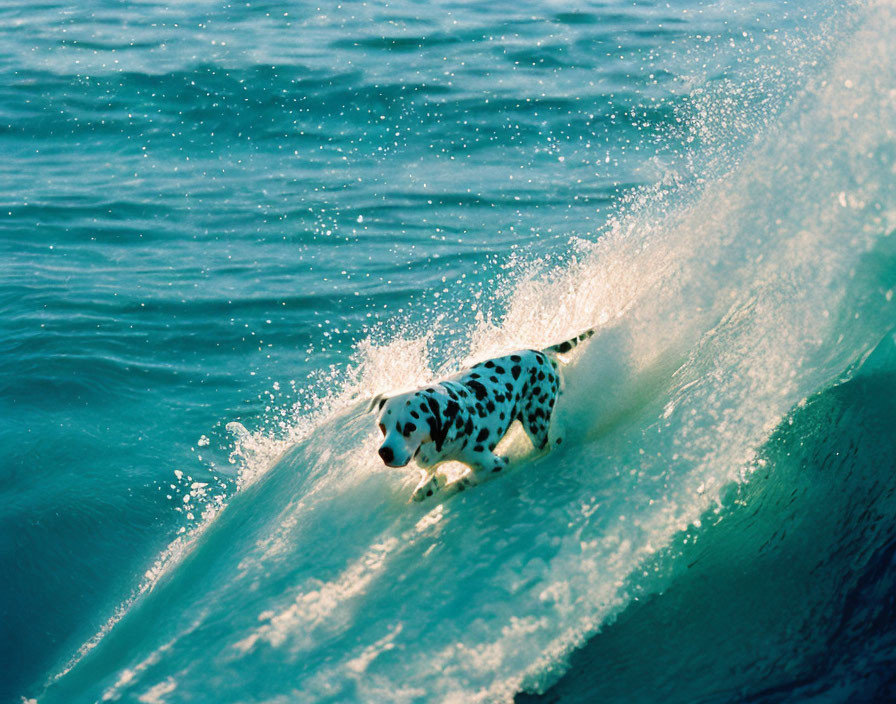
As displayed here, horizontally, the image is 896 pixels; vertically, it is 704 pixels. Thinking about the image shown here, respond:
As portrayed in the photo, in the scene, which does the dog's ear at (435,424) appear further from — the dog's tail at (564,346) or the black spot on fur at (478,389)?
the dog's tail at (564,346)

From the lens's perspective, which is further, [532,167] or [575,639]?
[532,167]

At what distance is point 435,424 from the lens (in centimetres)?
375

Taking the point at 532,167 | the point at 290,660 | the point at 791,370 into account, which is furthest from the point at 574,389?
the point at 532,167

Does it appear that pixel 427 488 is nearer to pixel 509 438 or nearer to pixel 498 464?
pixel 498 464

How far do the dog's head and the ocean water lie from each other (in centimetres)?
61

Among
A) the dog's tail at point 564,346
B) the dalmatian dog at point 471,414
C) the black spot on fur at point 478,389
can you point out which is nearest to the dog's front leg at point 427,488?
the dalmatian dog at point 471,414

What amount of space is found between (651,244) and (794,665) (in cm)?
295

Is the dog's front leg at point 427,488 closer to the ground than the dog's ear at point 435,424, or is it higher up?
closer to the ground

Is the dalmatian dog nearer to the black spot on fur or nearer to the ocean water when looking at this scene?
the black spot on fur

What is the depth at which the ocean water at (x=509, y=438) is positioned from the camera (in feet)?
12.4

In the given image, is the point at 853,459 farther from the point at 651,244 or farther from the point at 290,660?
the point at 290,660

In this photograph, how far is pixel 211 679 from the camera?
12.3ft

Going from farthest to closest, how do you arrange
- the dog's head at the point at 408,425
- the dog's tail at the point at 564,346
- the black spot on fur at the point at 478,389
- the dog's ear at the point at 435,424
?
the dog's tail at the point at 564,346
the black spot on fur at the point at 478,389
the dog's ear at the point at 435,424
the dog's head at the point at 408,425

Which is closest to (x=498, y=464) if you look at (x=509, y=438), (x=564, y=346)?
(x=509, y=438)
